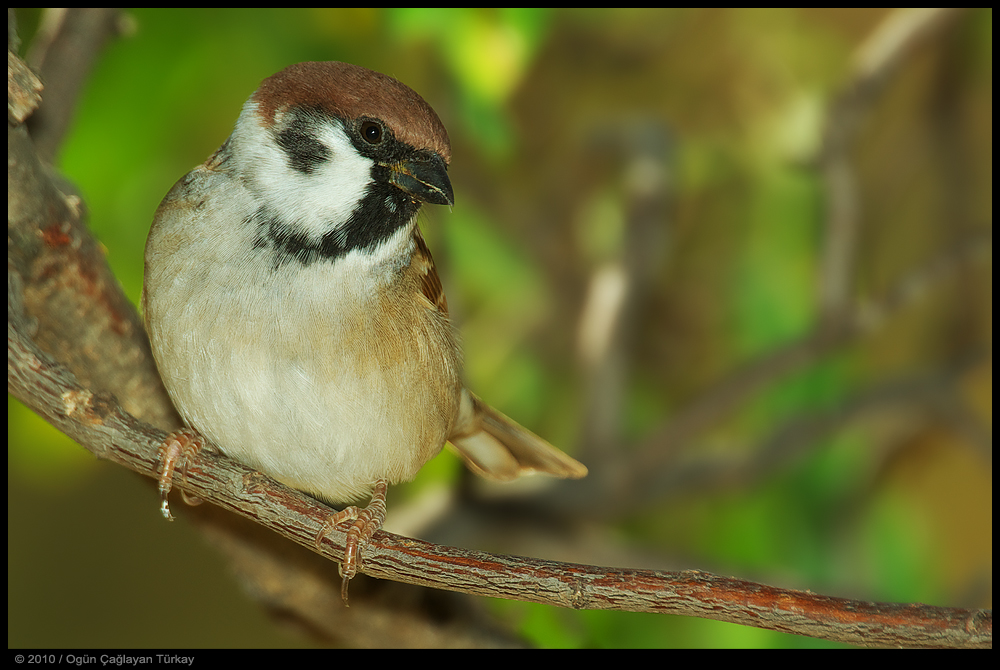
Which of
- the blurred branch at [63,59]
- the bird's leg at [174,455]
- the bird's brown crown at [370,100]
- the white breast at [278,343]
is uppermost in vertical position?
the blurred branch at [63,59]

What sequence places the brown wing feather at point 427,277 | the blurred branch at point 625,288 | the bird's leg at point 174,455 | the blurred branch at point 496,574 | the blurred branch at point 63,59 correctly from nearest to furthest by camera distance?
the blurred branch at point 496,574
the bird's leg at point 174,455
the brown wing feather at point 427,277
the blurred branch at point 63,59
the blurred branch at point 625,288

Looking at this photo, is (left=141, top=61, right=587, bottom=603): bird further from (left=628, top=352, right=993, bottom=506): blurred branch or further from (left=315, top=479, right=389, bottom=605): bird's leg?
(left=628, top=352, right=993, bottom=506): blurred branch

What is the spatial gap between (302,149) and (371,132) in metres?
0.19

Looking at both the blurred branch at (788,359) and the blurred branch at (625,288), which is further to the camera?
the blurred branch at (625,288)

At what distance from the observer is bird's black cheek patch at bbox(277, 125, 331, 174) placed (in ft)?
6.88

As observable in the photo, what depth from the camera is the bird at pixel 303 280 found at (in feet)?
6.74

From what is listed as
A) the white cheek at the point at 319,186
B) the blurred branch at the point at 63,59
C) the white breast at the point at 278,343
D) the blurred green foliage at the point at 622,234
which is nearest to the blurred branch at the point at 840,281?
the blurred green foliage at the point at 622,234

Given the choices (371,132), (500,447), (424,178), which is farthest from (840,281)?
(371,132)

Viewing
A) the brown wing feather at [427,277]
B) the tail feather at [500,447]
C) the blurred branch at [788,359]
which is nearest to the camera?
the brown wing feather at [427,277]

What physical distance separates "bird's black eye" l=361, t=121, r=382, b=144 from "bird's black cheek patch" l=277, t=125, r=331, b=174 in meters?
0.10

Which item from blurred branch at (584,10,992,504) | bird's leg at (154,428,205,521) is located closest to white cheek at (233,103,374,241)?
bird's leg at (154,428,205,521)

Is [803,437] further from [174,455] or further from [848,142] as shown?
[174,455]

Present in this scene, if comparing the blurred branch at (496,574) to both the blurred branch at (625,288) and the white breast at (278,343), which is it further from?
the blurred branch at (625,288)

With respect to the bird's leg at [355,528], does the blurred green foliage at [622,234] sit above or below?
above
